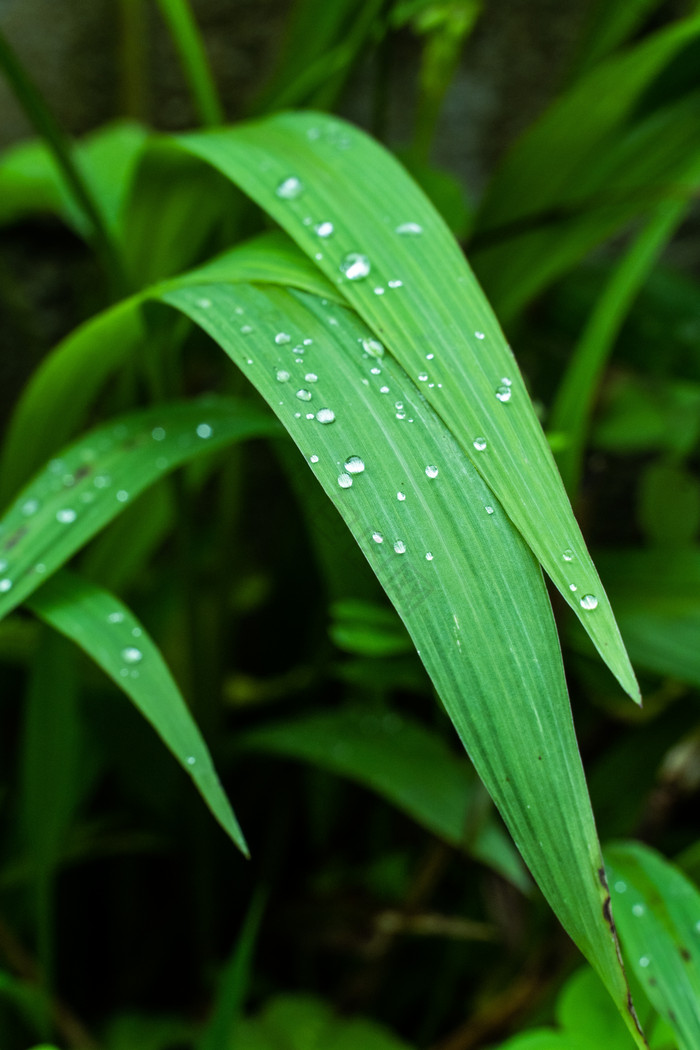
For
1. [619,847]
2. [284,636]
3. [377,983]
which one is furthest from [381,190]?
[377,983]

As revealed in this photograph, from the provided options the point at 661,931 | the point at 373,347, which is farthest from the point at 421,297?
the point at 661,931

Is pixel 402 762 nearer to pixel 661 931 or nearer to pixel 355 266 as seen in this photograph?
pixel 661 931

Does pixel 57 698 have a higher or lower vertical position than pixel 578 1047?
higher

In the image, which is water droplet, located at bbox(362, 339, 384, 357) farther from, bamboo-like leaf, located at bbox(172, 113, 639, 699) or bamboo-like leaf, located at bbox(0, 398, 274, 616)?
bamboo-like leaf, located at bbox(0, 398, 274, 616)

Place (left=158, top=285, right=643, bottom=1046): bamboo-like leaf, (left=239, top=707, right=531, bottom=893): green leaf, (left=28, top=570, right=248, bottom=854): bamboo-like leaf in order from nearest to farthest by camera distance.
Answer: (left=158, top=285, right=643, bottom=1046): bamboo-like leaf, (left=28, top=570, right=248, bottom=854): bamboo-like leaf, (left=239, top=707, right=531, bottom=893): green leaf

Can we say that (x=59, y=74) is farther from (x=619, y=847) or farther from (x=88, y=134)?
(x=619, y=847)

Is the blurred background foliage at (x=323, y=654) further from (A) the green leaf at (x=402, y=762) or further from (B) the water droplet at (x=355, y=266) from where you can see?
(B) the water droplet at (x=355, y=266)

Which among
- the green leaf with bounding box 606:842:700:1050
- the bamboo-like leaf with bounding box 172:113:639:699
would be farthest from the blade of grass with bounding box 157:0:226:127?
the green leaf with bounding box 606:842:700:1050
